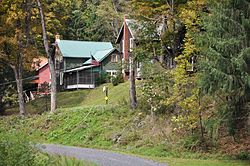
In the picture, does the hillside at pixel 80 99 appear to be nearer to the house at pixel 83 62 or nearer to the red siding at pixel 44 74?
the house at pixel 83 62

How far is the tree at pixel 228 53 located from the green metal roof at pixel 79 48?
134 feet

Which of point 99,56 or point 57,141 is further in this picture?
point 99,56

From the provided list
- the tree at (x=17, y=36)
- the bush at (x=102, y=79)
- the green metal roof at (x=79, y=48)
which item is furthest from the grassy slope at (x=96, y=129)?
the green metal roof at (x=79, y=48)

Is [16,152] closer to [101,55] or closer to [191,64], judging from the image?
[191,64]

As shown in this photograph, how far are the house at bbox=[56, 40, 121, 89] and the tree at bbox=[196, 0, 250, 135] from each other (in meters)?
32.8

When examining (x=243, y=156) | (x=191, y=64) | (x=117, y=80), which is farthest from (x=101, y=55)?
(x=243, y=156)

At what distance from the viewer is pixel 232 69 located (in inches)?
648

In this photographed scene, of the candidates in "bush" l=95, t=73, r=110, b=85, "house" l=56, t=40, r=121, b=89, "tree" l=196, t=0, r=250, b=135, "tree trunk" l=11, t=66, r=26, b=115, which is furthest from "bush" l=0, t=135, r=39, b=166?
"house" l=56, t=40, r=121, b=89

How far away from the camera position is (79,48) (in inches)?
2340

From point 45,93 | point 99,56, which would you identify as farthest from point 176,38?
point 99,56

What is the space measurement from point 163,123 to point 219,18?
7666 mm

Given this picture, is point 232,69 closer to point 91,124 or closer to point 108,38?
point 91,124

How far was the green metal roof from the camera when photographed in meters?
58.5

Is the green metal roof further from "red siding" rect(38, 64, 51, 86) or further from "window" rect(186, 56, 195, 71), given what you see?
"window" rect(186, 56, 195, 71)
